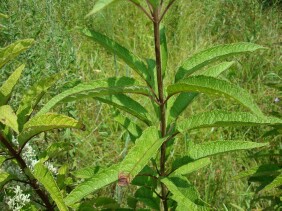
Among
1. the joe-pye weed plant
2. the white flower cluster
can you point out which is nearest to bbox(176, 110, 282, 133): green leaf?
the joe-pye weed plant

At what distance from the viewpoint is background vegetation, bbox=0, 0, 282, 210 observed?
2.71m

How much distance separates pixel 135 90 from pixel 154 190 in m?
0.53

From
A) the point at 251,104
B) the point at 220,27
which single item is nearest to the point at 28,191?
the point at 251,104

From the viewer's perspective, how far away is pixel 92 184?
1.37m

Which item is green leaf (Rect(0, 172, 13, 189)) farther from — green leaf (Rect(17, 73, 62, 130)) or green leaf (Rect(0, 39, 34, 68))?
green leaf (Rect(0, 39, 34, 68))

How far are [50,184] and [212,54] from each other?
0.67 metres

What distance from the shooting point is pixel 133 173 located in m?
1.21

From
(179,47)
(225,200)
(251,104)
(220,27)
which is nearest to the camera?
(251,104)

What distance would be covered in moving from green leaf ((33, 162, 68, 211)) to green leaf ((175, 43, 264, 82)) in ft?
1.75

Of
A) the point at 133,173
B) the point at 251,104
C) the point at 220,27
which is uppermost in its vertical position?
the point at 220,27

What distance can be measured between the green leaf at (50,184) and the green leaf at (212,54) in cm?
53

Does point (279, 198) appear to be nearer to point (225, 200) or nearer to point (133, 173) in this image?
point (225, 200)

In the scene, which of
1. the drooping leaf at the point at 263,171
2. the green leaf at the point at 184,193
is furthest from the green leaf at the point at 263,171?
the green leaf at the point at 184,193

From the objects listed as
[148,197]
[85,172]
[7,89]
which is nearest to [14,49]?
[7,89]
